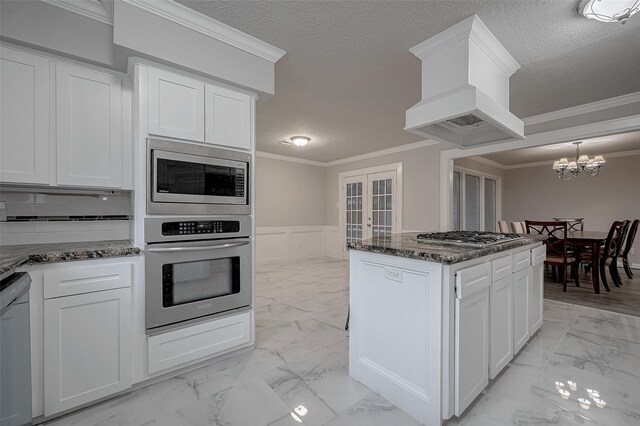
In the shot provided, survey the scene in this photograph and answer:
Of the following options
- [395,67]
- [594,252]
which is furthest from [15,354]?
[594,252]

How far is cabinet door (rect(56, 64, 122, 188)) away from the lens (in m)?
1.80

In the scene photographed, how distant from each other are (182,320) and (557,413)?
2290mm

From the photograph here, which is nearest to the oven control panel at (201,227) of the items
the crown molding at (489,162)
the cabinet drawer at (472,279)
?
the cabinet drawer at (472,279)

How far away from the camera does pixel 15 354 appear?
4.07 ft

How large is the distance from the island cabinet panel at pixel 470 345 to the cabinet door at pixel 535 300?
3.23 ft

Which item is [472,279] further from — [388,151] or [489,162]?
[489,162]

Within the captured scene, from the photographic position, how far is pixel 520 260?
2.07m

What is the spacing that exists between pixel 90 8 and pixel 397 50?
2.11 metres

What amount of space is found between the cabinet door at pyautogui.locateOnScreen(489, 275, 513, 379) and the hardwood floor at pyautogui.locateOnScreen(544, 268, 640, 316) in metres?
2.37

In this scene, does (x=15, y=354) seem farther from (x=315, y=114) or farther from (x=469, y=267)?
(x=315, y=114)

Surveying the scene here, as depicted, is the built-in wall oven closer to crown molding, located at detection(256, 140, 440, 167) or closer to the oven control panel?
the oven control panel

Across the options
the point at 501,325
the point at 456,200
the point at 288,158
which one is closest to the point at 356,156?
the point at 288,158

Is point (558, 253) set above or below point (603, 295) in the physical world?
above

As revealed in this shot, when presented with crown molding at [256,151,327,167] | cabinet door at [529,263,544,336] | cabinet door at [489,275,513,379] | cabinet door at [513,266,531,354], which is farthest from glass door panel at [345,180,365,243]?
cabinet door at [489,275,513,379]
